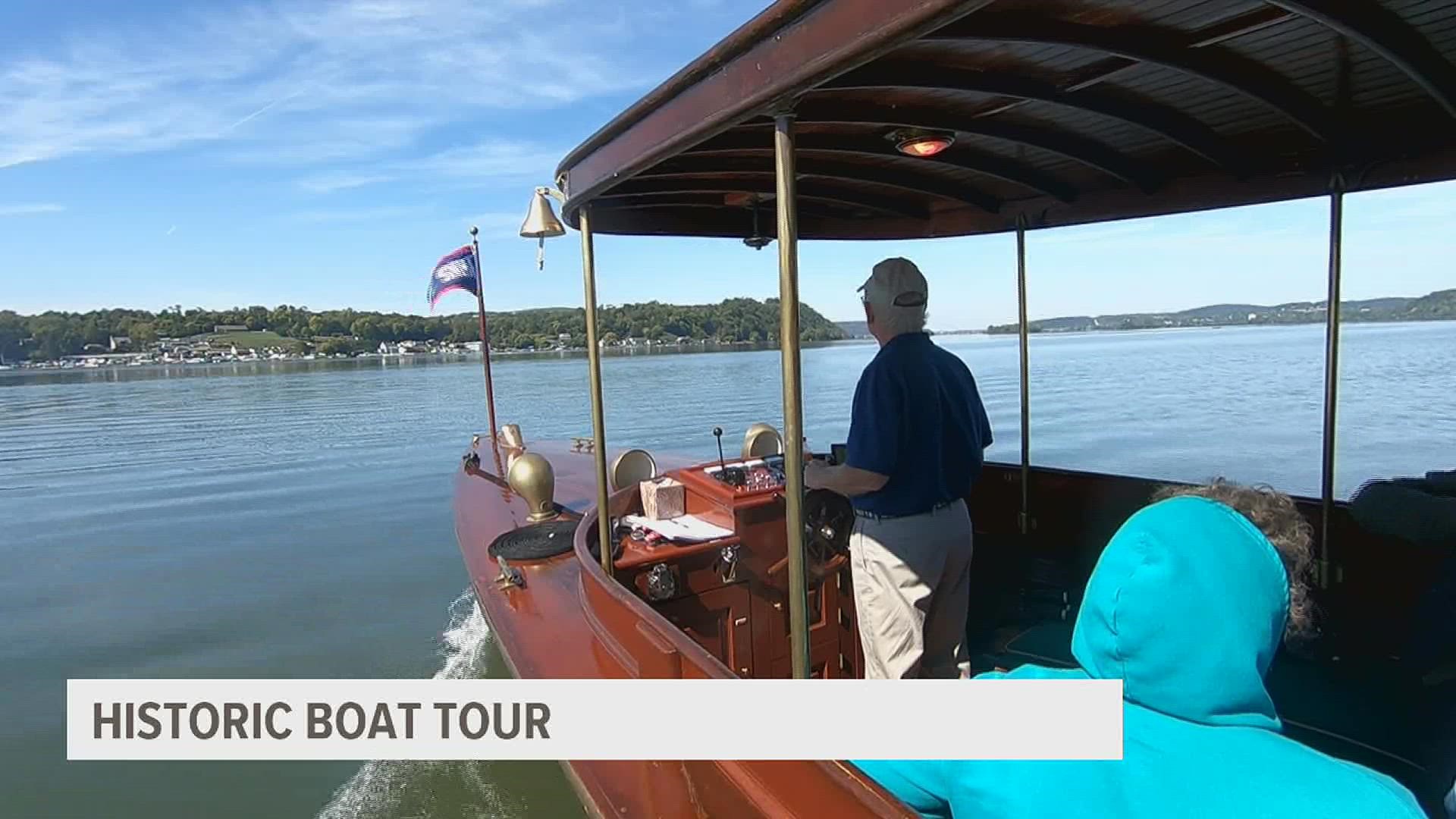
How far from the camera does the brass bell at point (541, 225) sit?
4.27 m

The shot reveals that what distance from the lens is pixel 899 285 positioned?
2.14m

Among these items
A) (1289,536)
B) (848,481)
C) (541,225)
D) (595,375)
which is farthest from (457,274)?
(1289,536)

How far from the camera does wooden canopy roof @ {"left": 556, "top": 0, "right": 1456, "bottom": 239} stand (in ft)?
4.91

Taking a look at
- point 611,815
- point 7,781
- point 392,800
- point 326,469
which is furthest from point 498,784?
point 326,469

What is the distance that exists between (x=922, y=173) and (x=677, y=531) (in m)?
1.68

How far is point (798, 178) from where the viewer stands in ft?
9.66

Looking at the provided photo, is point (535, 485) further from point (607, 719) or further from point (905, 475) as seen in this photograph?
point (905, 475)

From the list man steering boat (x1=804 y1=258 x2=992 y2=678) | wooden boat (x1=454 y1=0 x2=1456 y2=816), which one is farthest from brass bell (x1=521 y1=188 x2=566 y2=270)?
man steering boat (x1=804 y1=258 x2=992 y2=678)

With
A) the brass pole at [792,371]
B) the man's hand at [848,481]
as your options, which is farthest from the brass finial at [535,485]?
the brass pole at [792,371]

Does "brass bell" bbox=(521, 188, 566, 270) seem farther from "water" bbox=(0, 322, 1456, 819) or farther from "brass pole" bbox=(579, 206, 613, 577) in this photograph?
"water" bbox=(0, 322, 1456, 819)

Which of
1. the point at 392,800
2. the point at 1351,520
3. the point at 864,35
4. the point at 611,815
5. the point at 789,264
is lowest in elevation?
the point at 392,800

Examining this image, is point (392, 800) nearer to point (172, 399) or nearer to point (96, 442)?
point (96, 442)

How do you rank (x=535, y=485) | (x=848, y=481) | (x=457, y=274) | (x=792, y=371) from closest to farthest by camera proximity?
(x=792, y=371) < (x=848, y=481) < (x=535, y=485) < (x=457, y=274)

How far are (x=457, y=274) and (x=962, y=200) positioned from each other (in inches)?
220
